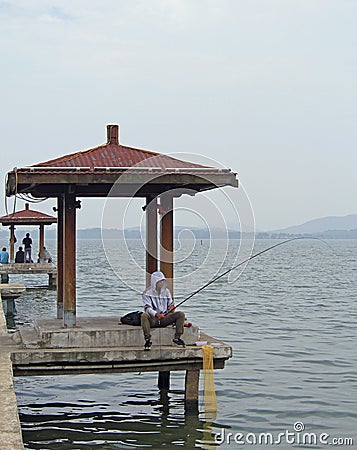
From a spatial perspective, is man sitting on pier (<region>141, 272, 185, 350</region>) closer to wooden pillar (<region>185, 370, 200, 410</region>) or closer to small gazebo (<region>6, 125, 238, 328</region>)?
wooden pillar (<region>185, 370, 200, 410</region>)

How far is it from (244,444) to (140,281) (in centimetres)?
319

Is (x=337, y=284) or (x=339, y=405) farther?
(x=337, y=284)

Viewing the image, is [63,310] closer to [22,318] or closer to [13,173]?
[13,173]

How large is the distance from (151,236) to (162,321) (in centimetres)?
197

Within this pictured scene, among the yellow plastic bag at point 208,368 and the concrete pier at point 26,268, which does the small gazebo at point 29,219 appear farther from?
the yellow plastic bag at point 208,368

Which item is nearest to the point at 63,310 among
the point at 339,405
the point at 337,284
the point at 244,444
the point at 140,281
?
the point at 140,281

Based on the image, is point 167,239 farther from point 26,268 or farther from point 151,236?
point 26,268

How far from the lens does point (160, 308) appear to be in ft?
37.9

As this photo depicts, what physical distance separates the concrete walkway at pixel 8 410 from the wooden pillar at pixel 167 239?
2520 millimetres

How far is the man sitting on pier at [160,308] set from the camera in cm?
1133

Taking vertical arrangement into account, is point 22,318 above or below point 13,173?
below

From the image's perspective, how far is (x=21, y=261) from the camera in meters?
32.6

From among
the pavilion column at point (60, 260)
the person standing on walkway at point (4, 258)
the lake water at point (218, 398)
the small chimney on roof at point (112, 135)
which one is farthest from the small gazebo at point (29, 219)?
the small chimney on roof at point (112, 135)

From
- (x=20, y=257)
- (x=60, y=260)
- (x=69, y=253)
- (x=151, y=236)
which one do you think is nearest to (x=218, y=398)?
(x=151, y=236)
